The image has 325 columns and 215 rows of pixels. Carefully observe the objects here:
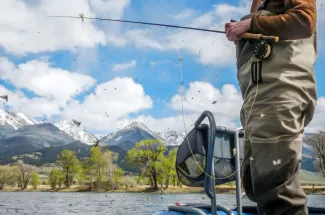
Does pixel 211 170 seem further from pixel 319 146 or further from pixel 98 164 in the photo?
pixel 98 164

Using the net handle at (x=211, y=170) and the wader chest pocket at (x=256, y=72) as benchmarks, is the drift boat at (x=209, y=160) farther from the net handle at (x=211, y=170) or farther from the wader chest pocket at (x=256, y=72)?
the wader chest pocket at (x=256, y=72)

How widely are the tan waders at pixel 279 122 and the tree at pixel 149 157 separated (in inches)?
3164

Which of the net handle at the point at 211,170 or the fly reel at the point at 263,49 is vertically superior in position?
the fly reel at the point at 263,49

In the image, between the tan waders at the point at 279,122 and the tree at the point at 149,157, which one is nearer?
the tan waders at the point at 279,122

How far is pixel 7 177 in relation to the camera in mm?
121500

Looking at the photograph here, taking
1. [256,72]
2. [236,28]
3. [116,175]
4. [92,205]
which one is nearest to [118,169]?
[116,175]

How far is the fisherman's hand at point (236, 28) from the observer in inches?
105

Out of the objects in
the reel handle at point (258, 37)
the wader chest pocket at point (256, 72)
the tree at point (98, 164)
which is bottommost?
the wader chest pocket at point (256, 72)

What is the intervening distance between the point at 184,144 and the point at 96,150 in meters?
97.2

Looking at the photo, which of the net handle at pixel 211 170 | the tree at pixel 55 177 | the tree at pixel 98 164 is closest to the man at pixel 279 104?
the net handle at pixel 211 170

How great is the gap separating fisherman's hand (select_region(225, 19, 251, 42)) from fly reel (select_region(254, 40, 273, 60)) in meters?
0.18

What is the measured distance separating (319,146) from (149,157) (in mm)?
33773

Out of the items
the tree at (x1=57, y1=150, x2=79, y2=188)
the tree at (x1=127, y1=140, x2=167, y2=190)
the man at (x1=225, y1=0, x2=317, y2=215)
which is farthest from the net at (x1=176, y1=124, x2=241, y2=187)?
the tree at (x1=57, y1=150, x2=79, y2=188)

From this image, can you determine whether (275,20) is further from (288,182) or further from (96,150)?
(96,150)
